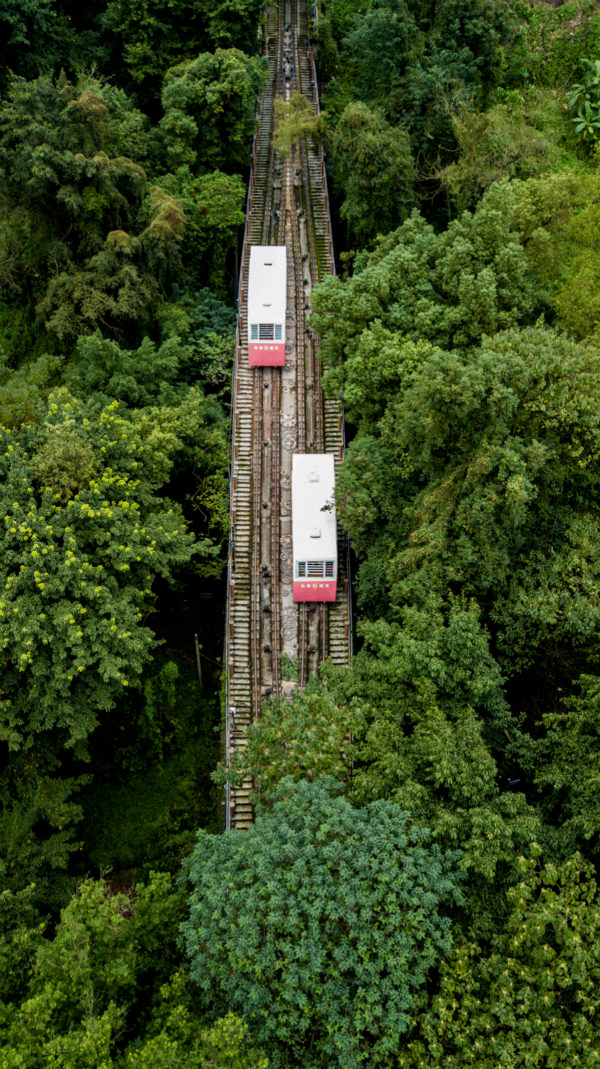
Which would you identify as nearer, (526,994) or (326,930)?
(526,994)

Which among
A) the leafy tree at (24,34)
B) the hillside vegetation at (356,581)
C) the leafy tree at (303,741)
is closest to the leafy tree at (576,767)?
the hillside vegetation at (356,581)

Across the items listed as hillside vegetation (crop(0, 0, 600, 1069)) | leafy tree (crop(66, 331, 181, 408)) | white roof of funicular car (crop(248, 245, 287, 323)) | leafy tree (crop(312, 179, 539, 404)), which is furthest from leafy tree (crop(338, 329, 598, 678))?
white roof of funicular car (crop(248, 245, 287, 323))

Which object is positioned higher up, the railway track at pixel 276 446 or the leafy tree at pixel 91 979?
the railway track at pixel 276 446

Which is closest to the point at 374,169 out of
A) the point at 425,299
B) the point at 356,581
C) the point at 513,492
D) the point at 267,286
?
the point at 267,286

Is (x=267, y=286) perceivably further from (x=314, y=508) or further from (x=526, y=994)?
(x=526, y=994)

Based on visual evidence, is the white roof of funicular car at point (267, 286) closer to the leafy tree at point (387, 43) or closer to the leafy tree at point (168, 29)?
the leafy tree at point (387, 43)

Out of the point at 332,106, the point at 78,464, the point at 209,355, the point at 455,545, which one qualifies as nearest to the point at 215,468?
the point at 209,355

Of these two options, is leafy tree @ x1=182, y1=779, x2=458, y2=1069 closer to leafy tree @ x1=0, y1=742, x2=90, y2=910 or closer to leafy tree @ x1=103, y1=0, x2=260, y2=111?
leafy tree @ x1=0, y1=742, x2=90, y2=910

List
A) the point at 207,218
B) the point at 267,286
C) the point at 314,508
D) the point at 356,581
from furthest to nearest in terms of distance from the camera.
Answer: the point at 207,218, the point at 267,286, the point at 356,581, the point at 314,508
